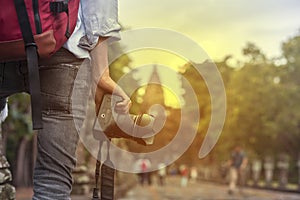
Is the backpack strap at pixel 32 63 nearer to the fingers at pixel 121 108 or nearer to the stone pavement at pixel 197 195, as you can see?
the fingers at pixel 121 108

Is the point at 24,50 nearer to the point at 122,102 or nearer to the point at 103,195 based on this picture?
the point at 122,102

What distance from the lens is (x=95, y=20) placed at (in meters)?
1.93

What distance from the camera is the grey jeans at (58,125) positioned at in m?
1.85

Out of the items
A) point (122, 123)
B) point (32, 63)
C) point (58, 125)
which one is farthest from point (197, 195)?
point (32, 63)

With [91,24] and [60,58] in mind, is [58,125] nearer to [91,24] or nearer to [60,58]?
[60,58]

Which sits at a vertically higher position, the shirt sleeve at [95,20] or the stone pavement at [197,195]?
the shirt sleeve at [95,20]

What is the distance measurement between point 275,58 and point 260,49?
144 inches

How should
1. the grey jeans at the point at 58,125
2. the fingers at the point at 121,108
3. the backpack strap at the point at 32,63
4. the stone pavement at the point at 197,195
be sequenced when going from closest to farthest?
the backpack strap at the point at 32,63, the grey jeans at the point at 58,125, the fingers at the point at 121,108, the stone pavement at the point at 197,195

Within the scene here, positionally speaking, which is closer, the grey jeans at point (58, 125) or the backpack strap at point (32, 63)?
the backpack strap at point (32, 63)

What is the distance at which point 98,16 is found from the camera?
1.94 metres

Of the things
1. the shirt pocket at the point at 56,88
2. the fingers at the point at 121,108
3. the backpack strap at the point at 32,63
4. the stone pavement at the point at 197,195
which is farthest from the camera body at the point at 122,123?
the stone pavement at the point at 197,195

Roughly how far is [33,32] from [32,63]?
8 centimetres

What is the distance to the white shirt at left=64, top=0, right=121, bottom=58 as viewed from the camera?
1925mm

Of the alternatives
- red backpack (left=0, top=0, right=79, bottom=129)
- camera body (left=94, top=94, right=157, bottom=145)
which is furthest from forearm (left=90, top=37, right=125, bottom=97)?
red backpack (left=0, top=0, right=79, bottom=129)
